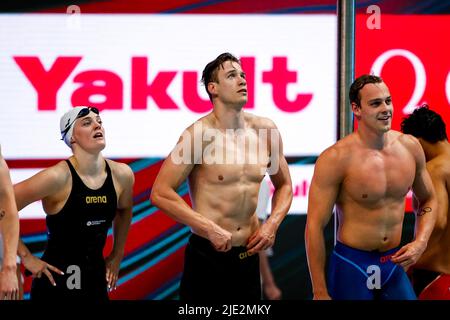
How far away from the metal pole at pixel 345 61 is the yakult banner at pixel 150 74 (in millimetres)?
1617

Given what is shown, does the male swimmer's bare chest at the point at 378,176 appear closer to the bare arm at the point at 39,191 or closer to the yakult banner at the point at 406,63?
the bare arm at the point at 39,191

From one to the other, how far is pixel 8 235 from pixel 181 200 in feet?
3.18

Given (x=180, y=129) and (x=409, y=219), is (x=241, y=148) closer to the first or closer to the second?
(x=180, y=129)

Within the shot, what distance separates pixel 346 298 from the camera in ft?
17.6

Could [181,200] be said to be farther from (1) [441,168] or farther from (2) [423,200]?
(1) [441,168]

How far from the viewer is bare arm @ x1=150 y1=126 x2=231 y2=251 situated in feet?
16.8

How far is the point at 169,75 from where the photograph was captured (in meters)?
7.17

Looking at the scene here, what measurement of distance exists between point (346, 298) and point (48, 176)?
6.04ft

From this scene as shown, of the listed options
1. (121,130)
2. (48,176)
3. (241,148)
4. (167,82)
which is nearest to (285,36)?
(167,82)

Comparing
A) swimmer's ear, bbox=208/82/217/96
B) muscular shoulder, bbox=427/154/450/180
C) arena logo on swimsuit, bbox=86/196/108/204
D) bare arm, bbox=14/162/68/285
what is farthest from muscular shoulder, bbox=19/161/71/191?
muscular shoulder, bbox=427/154/450/180

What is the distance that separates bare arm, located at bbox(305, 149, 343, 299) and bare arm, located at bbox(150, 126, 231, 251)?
482 millimetres

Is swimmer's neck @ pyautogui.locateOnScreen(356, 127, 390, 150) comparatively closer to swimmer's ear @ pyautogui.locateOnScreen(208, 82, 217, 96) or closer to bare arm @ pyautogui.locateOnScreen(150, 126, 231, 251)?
swimmer's ear @ pyautogui.locateOnScreen(208, 82, 217, 96)

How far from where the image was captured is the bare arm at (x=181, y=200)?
201 inches

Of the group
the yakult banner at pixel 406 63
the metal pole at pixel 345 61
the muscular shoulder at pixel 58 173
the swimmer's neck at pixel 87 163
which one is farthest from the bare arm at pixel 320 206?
the yakult banner at pixel 406 63
